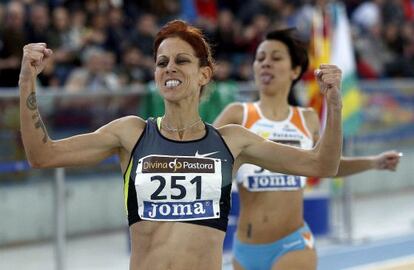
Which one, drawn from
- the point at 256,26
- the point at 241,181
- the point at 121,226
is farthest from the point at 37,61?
the point at 256,26

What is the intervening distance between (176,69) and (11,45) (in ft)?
20.4

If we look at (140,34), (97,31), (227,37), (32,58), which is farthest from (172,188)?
(227,37)

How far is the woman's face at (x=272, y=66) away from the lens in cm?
569

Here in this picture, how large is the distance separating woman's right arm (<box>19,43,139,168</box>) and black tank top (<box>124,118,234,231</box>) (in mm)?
143

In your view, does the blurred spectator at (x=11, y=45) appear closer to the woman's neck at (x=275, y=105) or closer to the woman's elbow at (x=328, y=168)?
the woman's neck at (x=275, y=105)

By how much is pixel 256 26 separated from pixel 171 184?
32.2 feet

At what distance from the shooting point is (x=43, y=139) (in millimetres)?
3725

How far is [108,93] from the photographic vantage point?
866 centimetres

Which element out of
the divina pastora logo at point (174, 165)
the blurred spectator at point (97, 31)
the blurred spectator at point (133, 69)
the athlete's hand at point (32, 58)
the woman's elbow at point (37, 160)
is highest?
the athlete's hand at point (32, 58)

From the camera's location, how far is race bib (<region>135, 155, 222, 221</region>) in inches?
151

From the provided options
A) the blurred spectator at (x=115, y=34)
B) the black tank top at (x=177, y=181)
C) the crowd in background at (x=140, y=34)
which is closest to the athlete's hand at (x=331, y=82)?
the black tank top at (x=177, y=181)

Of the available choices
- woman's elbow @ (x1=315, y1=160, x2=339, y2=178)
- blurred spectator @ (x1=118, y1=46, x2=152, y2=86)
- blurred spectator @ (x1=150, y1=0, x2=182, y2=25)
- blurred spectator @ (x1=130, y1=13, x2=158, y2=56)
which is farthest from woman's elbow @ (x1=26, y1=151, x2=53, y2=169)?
blurred spectator @ (x1=150, y1=0, x2=182, y2=25)

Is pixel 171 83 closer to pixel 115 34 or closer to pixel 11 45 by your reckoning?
pixel 11 45

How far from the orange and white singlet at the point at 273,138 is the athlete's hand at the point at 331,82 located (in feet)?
5.49
